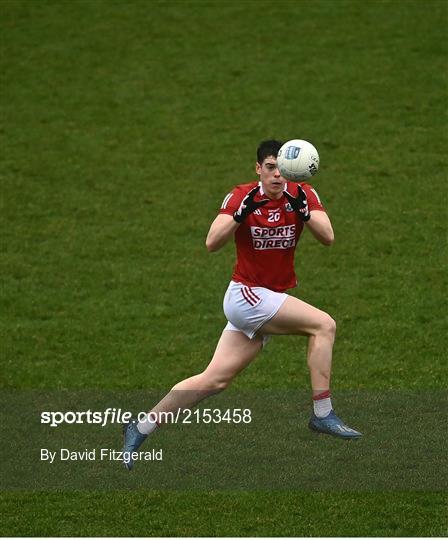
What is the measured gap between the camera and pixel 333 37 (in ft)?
85.8

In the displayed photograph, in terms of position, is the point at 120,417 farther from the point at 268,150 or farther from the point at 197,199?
the point at 197,199

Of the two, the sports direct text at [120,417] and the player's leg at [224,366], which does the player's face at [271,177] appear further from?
the sports direct text at [120,417]

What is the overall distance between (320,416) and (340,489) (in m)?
0.97

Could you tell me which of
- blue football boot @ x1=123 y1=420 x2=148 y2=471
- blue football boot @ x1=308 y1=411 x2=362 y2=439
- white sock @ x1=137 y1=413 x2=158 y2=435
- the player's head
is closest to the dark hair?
the player's head

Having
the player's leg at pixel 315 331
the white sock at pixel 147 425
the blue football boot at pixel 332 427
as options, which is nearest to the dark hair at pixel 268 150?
the player's leg at pixel 315 331

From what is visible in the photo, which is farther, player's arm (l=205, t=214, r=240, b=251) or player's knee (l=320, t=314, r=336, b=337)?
player's knee (l=320, t=314, r=336, b=337)

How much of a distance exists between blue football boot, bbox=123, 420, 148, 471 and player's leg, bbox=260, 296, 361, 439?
1.67 m

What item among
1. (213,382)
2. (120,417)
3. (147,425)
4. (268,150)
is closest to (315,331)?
(213,382)

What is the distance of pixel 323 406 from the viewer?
1234 cm

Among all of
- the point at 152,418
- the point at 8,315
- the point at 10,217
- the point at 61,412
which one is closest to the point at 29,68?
the point at 10,217

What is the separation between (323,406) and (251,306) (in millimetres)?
1173

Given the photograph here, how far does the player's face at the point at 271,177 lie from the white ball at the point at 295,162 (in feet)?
0.88

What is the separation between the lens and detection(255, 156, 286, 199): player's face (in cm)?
1198

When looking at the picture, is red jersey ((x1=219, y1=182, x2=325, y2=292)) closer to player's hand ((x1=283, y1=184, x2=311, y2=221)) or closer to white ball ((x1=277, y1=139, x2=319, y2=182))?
player's hand ((x1=283, y1=184, x2=311, y2=221))
